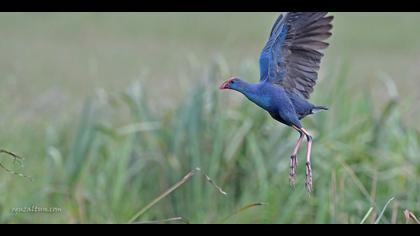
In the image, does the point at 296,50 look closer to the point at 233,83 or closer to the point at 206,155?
the point at 233,83

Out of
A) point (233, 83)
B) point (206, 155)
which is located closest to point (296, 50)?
point (233, 83)

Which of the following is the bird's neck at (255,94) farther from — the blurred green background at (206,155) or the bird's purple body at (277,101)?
the blurred green background at (206,155)

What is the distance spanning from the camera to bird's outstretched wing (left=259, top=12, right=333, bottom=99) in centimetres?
107

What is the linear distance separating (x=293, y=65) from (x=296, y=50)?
0.03 metres

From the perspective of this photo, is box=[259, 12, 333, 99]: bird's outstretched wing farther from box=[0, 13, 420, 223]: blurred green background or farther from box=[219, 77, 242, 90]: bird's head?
box=[0, 13, 420, 223]: blurred green background

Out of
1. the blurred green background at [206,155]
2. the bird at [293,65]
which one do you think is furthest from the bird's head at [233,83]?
the blurred green background at [206,155]

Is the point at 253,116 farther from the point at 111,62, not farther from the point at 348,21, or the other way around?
the point at 348,21

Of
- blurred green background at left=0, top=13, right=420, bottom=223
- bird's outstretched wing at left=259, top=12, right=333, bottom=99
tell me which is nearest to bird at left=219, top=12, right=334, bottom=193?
bird's outstretched wing at left=259, top=12, right=333, bottom=99

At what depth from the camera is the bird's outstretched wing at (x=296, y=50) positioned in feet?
3.50

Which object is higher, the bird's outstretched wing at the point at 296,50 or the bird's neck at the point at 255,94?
the bird's outstretched wing at the point at 296,50

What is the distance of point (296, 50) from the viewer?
3.63 ft

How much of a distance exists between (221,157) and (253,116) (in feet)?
1.20

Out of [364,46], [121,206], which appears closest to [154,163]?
[121,206]

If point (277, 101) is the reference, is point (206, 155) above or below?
above
